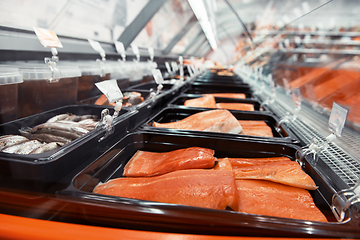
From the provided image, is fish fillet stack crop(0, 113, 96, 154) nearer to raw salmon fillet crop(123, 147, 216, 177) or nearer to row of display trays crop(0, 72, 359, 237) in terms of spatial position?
row of display trays crop(0, 72, 359, 237)

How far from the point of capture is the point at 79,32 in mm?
3193

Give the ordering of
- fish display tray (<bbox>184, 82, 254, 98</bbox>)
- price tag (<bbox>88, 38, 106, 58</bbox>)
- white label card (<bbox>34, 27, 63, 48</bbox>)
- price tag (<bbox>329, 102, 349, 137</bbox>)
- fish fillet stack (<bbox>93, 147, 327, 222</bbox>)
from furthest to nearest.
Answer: fish display tray (<bbox>184, 82, 254, 98</bbox>)
price tag (<bbox>88, 38, 106, 58</bbox>)
white label card (<bbox>34, 27, 63, 48</bbox>)
price tag (<bbox>329, 102, 349, 137</bbox>)
fish fillet stack (<bbox>93, 147, 327, 222</bbox>)

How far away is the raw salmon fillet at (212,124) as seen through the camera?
61.4 inches

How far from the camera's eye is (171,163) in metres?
1.07

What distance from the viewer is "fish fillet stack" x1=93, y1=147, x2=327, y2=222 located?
80cm

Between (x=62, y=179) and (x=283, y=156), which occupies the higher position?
(x=62, y=179)

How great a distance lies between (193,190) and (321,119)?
1468mm

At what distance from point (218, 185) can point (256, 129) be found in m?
1.06

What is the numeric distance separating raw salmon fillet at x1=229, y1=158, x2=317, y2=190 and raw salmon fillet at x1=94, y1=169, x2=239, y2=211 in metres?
0.21

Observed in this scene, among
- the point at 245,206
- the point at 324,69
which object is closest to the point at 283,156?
the point at 245,206

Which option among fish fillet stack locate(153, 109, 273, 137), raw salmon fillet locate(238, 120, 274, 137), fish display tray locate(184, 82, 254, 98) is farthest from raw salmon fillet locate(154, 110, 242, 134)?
fish display tray locate(184, 82, 254, 98)

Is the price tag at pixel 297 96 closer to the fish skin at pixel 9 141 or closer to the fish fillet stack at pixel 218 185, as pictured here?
the fish fillet stack at pixel 218 185

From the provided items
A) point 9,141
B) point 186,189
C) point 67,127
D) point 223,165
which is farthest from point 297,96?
point 9,141

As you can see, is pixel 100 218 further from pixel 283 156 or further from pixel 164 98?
pixel 164 98
